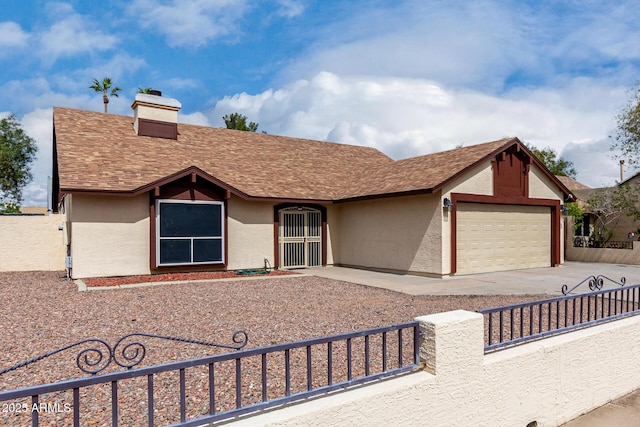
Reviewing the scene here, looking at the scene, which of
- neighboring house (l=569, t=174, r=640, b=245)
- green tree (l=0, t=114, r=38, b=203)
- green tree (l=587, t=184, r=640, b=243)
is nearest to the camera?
green tree (l=587, t=184, r=640, b=243)

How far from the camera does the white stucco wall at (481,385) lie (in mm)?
3076

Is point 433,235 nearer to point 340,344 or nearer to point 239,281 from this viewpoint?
point 239,281

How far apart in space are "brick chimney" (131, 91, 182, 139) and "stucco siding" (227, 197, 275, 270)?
15.9 feet

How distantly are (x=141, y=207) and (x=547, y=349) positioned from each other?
12094mm

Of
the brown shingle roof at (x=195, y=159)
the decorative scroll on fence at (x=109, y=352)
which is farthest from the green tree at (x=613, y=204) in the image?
the decorative scroll on fence at (x=109, y=352)

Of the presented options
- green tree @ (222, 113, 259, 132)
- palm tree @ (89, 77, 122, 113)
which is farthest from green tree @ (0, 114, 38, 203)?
green tree @ (222, 113, 259, 132)

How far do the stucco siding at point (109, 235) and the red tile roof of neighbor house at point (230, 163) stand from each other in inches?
28.6

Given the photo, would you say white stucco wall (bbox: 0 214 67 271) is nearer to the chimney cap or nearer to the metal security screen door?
the chimney cap

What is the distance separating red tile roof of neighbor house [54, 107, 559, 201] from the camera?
13.0m

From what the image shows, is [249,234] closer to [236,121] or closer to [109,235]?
[109,235]

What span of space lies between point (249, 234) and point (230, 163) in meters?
3.50

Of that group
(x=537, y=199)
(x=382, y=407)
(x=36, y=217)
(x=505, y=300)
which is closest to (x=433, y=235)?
(x=505, y=300)

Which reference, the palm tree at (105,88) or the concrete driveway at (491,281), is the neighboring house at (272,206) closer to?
the concrete driveway at (491,281)

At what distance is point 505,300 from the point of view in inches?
356
